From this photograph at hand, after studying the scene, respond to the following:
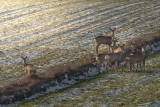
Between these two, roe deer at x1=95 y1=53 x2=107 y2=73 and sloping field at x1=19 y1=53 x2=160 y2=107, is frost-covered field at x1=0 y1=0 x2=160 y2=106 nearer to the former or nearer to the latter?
sloping field at x1=19 y1=53 x2=160 y2=107

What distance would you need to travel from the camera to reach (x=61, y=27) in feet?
150

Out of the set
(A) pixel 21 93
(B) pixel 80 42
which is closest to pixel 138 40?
(B) pixel 80 42

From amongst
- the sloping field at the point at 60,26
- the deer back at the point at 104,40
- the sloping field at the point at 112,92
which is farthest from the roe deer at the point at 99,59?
the deer back at the point at 104,40

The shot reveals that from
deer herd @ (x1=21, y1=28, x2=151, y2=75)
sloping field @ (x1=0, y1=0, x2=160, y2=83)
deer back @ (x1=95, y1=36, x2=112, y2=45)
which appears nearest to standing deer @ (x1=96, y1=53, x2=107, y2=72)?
deer herd @ (x1=21, y1=28, x2=151, y2=75)

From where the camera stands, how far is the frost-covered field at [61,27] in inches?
1257

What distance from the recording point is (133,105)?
68.2 feet

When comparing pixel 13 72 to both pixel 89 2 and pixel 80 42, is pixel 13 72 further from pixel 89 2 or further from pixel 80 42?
pixel 89 2

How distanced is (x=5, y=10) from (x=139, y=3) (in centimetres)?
2046

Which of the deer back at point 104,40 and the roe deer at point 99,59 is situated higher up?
the deer back at point 104,40

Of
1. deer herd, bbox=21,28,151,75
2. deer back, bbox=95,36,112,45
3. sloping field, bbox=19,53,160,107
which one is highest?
deer back, bbox=95,36,112,45

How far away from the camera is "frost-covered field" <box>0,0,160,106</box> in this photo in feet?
105

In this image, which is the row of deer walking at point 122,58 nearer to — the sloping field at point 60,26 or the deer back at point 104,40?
the deer back at point 104,40

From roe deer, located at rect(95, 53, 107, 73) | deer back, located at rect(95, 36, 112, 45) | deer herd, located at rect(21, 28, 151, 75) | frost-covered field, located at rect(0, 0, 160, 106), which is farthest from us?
deer back, located at rect(95, 36, 112, 45)

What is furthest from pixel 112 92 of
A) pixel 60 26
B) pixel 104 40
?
pixel 60 26
